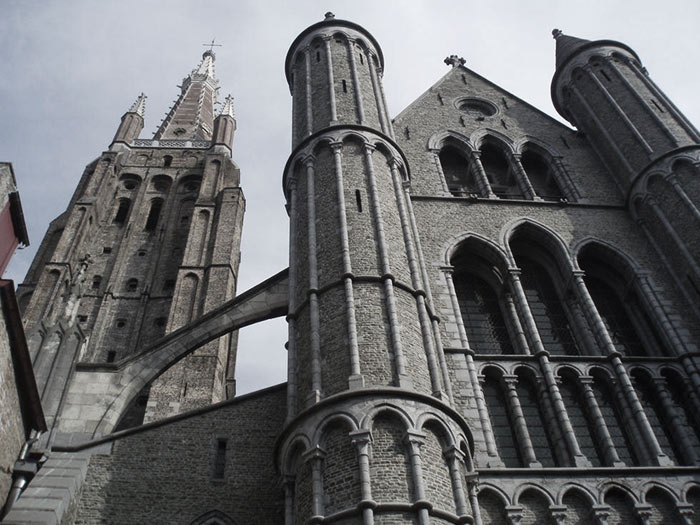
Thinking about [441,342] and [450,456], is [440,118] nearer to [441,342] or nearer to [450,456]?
[441,342]

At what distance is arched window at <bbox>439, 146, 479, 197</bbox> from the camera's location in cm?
1748

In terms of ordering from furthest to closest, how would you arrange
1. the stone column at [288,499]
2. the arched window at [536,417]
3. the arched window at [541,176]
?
the arched window at [541,176]
the arched window at [536,417]
the stone column at [288,499]

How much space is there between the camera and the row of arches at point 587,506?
394 inches

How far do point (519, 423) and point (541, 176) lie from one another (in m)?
8.84

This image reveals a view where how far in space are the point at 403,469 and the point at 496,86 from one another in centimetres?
1489

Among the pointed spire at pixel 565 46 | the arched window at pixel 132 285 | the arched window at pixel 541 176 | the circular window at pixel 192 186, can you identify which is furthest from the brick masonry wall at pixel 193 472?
the circular window at pixel 192 186

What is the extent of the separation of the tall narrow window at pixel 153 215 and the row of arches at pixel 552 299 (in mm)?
21524

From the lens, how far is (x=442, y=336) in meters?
12.5

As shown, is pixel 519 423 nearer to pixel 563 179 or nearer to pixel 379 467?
pixel 379 467

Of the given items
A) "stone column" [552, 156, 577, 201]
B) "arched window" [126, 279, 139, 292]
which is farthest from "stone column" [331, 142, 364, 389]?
"arched window" [126, 279, 139, 292]

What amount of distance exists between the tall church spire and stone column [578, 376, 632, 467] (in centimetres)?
3642

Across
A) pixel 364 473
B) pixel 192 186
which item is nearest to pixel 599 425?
pixel 364 473

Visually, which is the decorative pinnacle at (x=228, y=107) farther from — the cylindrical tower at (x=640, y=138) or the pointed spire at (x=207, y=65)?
the cylindrical tower at (x=640, y=138)

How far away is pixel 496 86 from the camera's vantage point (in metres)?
21.1
